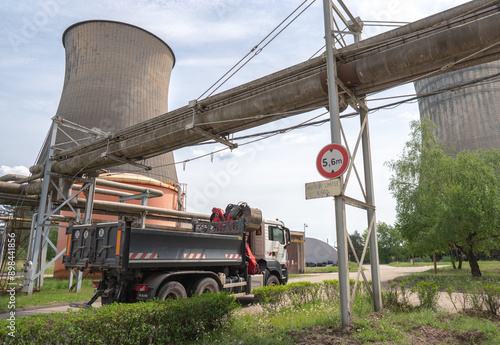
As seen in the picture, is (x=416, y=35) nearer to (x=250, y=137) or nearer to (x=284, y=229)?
(x=250, y=137)

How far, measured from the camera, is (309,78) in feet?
25.3

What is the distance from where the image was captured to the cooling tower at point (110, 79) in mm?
22500

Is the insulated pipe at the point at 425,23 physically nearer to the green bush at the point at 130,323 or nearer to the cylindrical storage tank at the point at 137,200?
the green bush at the point at 130,323

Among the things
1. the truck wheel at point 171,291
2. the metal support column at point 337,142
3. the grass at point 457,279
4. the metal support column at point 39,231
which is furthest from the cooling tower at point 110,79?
the metal support column at point 337,142

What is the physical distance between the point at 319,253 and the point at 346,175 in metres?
42.1

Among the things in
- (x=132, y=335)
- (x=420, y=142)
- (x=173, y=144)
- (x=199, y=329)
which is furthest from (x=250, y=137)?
(x=420, y=142)

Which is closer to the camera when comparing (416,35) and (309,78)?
(416,35)

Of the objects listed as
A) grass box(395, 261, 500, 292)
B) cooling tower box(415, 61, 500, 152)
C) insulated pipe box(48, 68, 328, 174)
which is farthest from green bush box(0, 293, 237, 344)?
cooling tower box(415, 61, 500, 152)

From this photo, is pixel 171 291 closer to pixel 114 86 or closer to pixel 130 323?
pixel 130 323

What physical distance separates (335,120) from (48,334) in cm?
558

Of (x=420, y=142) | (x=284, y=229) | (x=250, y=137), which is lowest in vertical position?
(x=284, y=229)

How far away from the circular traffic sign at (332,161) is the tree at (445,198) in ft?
41.5

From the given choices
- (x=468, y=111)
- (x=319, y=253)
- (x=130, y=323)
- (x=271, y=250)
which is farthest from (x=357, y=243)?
(x=130, y=323)

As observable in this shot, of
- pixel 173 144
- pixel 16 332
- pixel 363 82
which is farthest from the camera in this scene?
pixel 173 144
